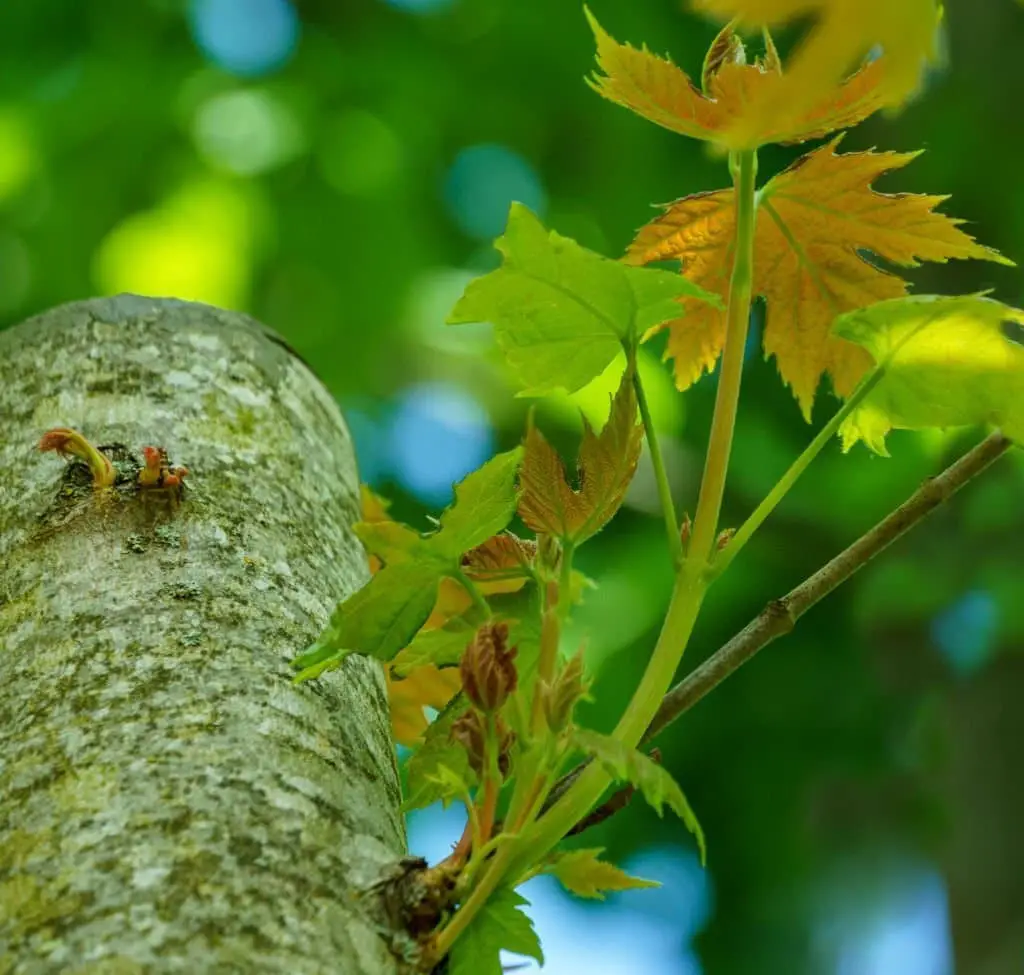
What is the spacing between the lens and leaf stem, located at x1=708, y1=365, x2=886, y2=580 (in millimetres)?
585

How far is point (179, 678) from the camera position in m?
0.60

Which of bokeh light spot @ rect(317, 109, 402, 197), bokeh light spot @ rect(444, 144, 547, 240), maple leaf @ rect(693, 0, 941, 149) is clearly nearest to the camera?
maple leaf @ rect(693, 0, 941, 149)

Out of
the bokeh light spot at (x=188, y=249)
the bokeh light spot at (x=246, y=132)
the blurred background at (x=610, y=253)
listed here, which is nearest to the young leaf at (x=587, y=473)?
the blurred background at (x=610, y=253)

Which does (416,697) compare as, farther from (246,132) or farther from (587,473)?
(246,132)

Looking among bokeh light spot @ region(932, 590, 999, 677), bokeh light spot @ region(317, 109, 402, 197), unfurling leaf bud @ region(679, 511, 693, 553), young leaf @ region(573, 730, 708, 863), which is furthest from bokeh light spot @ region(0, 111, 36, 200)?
young leaf @ region(573, 730, 708, 863)

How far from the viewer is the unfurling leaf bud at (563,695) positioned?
50 cm

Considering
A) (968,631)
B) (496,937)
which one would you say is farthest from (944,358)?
(968,631)

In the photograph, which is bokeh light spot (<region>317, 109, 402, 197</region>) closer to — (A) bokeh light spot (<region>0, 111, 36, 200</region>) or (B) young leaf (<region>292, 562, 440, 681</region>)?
(A) bokeh light spot (<region>0, 111, 36, 200</region>)

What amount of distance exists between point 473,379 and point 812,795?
4.45 feet

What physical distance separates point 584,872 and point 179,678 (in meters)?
0.22

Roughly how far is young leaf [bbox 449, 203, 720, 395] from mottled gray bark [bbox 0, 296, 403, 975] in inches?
8.2

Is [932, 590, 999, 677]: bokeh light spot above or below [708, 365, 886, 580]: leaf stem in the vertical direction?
above

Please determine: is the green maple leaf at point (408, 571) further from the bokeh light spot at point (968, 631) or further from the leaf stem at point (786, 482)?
the bokeh light spot at point (968, 631)

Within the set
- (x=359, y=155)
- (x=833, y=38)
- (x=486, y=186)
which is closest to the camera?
(x=833, y=38)
